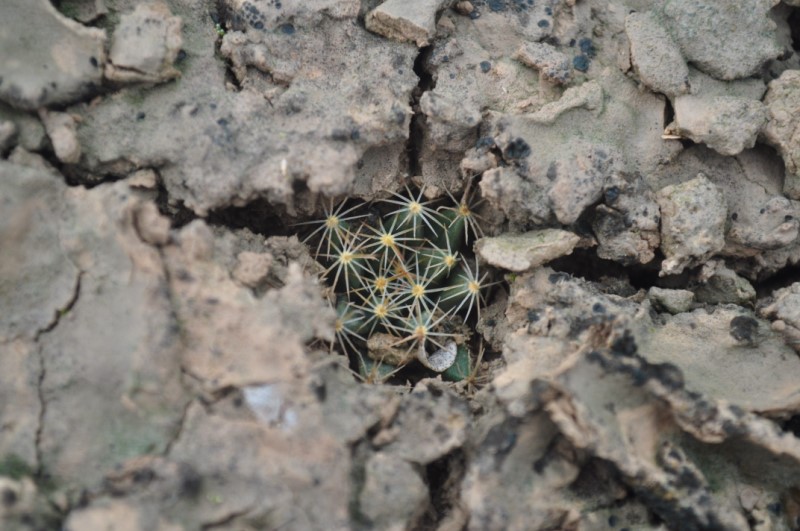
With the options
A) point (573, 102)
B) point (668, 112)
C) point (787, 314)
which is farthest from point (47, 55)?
point (787, 314)

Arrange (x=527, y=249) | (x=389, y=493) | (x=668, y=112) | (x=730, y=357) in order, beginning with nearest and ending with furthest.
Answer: (x=389, y=493) < (x=730, y=357) < (x=527, y=249) < (x=668, y=112)

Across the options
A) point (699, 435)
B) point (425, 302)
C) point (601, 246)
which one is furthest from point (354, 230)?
point (699, 435)

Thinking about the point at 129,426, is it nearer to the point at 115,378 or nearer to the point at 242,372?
the point at 115,378

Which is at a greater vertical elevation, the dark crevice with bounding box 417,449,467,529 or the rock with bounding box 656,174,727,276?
the rock with bounding box 656,174,727,276

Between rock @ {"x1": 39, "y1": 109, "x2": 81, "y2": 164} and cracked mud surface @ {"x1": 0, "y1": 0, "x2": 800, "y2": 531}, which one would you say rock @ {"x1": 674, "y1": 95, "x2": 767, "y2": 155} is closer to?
cracked mud surface @ {"x1": 0, "y1": 0, "x2": 800, "y2": 531}

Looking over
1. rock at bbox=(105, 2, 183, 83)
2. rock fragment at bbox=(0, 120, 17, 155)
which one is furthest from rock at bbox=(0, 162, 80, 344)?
rock at bbox=(105, 2, 183, 83)

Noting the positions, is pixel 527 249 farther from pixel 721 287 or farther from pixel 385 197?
pixel 721 287
